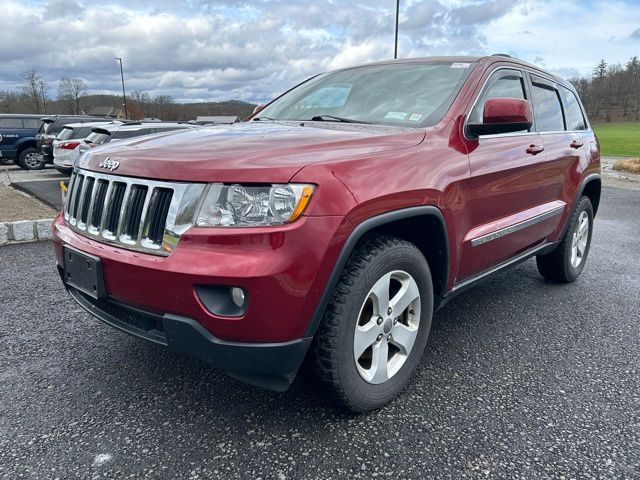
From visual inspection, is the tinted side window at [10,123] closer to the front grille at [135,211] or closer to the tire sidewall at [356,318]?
the front grille at [135,211]

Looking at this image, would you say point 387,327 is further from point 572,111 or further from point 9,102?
point 9,102

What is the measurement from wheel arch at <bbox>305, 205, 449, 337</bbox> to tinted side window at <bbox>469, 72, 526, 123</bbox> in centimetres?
74

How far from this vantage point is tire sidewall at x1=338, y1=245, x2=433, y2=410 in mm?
2133

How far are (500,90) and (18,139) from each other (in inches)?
671

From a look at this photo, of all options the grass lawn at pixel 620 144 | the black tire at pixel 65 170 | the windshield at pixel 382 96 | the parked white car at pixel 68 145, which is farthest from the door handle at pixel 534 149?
the grass lawn at pixel 620 144

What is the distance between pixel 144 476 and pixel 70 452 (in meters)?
0.39

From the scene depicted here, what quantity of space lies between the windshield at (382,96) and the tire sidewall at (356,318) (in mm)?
822

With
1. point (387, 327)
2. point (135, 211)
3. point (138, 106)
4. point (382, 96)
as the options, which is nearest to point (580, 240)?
point (382, 96)

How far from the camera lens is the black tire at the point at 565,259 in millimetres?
4266

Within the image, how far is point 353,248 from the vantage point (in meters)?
2.17

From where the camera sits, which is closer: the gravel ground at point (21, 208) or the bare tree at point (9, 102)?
the gravel ground at point (21, 208)

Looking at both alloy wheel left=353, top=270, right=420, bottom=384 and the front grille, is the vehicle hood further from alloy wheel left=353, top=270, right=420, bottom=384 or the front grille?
alloy wheel left=353, top=270, right=420, bottom=384

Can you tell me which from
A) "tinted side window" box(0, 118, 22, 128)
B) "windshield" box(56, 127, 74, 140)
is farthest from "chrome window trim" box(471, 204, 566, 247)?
"tinted side window" box(0, 118, 22, 128)

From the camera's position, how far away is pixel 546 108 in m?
Answer: 3.93
